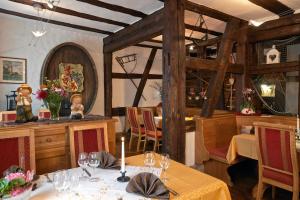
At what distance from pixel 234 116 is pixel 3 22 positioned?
14.5 ft

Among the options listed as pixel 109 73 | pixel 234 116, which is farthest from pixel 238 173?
pixel 109 73

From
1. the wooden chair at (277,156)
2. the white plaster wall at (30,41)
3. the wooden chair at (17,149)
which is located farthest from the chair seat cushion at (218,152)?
the white plaster wall at (30,41)

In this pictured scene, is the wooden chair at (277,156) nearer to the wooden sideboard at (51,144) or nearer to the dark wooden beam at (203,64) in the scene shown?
the dark wooden beam at (203,64)

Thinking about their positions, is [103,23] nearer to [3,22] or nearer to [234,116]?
[3,22]

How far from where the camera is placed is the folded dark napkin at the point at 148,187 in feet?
3.85

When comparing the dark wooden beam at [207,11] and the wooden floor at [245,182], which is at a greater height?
the dark wooden beam at [207,11]

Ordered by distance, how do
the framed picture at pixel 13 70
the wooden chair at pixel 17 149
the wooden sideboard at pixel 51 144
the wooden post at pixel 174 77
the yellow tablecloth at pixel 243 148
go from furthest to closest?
the framed picture at pixel 13 70
the wooden post at pixel 174 77
the yellow tablecloth at pixel 243 148
the wooden sideboard at pixel 51 144
the wooden chair at pixel 17 149

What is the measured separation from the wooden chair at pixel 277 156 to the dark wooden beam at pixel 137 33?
199 centimetres

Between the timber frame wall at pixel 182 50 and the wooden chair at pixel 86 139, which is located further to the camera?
the timber frame wall at pixel 182 50

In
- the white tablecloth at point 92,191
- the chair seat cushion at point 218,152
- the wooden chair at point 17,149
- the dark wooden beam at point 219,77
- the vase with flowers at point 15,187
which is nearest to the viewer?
the vase with flowers at point 15,187

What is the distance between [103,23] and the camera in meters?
4.16

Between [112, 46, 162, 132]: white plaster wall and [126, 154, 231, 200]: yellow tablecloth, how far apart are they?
436 centimetres

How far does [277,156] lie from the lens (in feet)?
7.31

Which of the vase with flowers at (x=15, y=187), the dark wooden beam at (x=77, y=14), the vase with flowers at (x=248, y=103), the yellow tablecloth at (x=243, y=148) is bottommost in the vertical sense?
the yellow tablecloth at (x=243, y=148)
